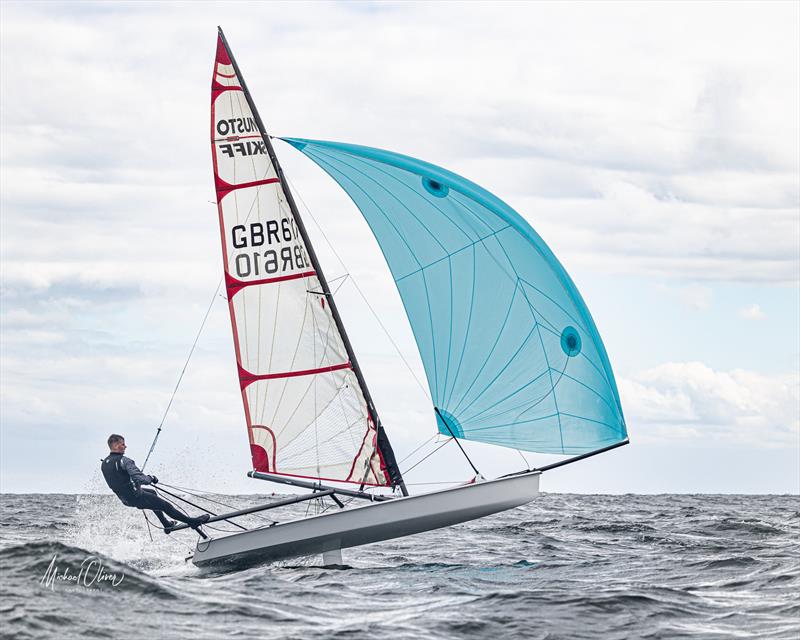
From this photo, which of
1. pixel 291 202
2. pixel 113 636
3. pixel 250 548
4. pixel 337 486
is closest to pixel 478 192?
pixel 291 202

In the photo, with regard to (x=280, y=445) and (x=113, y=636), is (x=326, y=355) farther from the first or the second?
(x=113, y=636)

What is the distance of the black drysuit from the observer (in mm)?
12492

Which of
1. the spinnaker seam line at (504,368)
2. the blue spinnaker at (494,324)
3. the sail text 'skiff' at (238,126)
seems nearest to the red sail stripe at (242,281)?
the blue spinnaker at (494,324)

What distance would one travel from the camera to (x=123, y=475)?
12508 millimetres

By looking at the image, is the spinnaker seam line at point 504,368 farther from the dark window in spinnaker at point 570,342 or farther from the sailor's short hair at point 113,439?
A: the sailor's short hair at point 113,439

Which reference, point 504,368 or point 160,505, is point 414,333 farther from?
point 160,505

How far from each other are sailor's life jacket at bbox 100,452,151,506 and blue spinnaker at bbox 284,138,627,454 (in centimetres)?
371

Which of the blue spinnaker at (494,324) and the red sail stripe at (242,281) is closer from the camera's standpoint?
the blue spinnaker at (494,324)

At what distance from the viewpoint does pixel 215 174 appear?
12578mm

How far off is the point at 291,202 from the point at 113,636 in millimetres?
5809

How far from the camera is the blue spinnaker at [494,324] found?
39.3ft

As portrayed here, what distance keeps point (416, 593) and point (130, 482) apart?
12.6 feet

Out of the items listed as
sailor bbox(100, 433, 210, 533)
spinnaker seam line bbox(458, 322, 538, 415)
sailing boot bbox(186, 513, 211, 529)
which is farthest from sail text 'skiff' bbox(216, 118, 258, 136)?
sailing boot bbox(186, 513, 211, 529)

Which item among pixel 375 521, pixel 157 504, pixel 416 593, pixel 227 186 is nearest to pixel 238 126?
pixel 227 186
